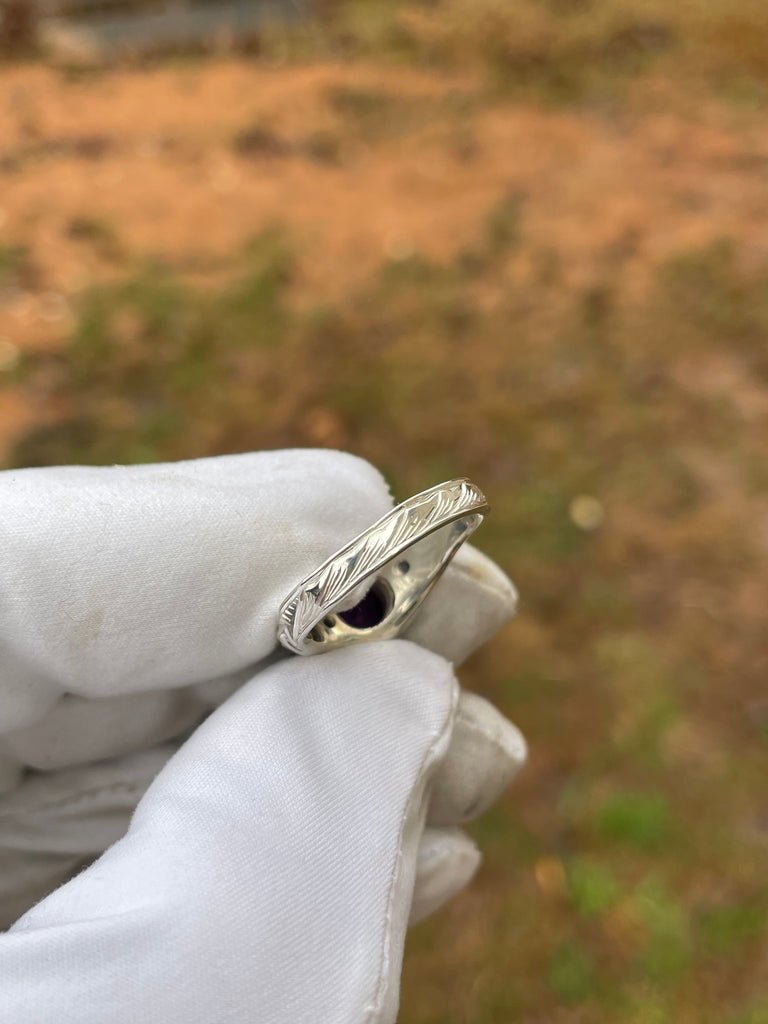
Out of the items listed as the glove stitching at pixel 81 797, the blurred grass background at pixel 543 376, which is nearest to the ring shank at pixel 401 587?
the glove stitching at pixel 81 797

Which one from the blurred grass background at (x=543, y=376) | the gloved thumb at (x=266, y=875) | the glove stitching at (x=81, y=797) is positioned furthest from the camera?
the blurred grass background at (x=543, y=376)

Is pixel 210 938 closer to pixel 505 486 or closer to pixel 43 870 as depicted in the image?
pixel 43 870

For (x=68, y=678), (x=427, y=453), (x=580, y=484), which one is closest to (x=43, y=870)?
(x=68, y=678)

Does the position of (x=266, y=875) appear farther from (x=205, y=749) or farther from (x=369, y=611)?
(x=369, y=611)

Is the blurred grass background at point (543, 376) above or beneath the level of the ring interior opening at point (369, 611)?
beneath

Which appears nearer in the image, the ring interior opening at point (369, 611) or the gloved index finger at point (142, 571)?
the gloved index finger at point (142, 571)

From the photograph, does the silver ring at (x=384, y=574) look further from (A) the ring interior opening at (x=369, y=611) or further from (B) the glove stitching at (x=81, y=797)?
(B) the glove stitching at (x=81, y=797)

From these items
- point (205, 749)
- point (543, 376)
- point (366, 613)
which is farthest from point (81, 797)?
point (543, 376)
